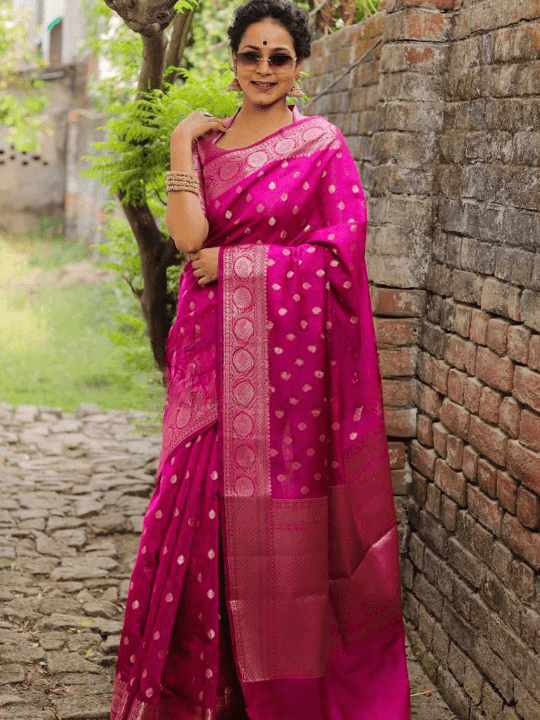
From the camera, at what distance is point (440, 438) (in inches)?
138

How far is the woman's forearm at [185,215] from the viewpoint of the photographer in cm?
295

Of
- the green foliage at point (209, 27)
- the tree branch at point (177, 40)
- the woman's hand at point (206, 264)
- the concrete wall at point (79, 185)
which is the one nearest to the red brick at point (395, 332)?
the woman's hand at point (206, 264)

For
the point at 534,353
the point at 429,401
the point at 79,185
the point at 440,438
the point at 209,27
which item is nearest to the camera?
the point at 534,353

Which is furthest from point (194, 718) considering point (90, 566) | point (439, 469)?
point (90, 566)

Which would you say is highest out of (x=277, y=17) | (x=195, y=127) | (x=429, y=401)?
(x=277, y=17)

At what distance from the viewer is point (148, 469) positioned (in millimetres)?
6473

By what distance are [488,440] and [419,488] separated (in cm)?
71

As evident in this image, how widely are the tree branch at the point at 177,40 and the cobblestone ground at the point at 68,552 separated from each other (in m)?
2.29

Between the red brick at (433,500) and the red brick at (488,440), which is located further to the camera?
the red brick at (433,500)

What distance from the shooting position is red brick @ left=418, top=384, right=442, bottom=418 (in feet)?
11.6

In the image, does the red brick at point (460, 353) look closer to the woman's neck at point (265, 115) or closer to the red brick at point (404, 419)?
the red brick at point (404, 419)

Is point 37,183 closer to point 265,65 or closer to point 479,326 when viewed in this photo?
point 265,65

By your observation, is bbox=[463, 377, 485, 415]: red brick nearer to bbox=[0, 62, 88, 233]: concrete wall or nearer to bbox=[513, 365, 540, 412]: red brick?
bbox=[513, 365, 540, 412]: red brick

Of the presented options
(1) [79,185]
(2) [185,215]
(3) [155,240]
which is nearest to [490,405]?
(2) [185,215]
